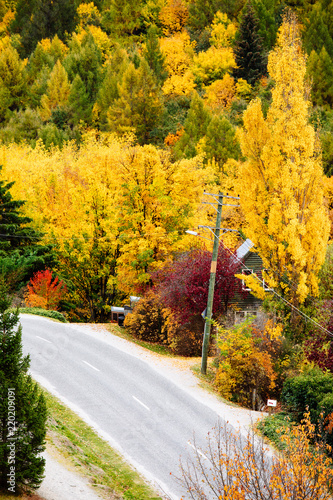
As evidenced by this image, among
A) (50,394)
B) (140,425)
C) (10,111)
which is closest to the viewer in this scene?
(140,425)

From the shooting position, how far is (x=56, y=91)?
65.4 meters

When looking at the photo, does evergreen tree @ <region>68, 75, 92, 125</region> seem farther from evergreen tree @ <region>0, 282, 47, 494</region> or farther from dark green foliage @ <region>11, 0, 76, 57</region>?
evergreen tree @ <region>0, 282, 47, 494</region>

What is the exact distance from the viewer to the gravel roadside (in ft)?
36.7

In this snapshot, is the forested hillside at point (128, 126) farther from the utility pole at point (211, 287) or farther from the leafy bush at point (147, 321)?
the utility pole at point (211, 287)

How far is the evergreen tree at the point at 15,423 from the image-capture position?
1006cm

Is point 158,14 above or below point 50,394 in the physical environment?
above

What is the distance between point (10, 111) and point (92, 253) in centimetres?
3941

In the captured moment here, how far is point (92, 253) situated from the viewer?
35344 mm

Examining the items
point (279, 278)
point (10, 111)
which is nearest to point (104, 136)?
point (10, 111)

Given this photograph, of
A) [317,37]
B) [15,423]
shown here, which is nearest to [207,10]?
[317,37]

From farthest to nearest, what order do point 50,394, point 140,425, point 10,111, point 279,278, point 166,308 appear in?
1. point 10,111
2. point 166,308
3. point 279,278
4. point 50,394
5. point 140,425

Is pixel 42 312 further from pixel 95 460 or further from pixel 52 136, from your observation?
pixel 52 136

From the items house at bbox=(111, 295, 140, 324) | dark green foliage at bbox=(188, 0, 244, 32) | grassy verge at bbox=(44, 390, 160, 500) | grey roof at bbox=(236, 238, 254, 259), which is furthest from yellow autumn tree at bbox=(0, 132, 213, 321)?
dark green foliage at bbox=(188, 0, 244, 32)

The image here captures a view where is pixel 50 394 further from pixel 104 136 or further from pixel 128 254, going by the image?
pixel 104 136
